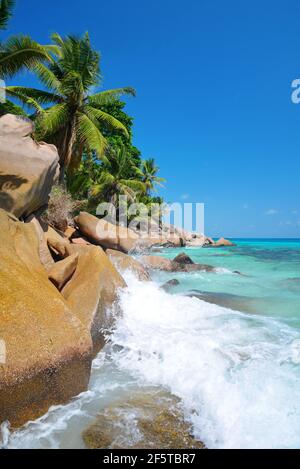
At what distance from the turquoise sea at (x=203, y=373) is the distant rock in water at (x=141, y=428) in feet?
0.36

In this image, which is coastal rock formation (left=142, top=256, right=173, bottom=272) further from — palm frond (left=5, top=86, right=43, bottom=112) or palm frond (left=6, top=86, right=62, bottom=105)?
palm frond (left=6, top=86, right=62, bottom=105)

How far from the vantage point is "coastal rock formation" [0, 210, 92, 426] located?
11.5 feet

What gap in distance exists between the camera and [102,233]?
14.9 m

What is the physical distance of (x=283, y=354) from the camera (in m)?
6.13

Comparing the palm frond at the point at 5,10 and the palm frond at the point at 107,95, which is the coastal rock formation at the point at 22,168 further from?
the palm frond at the point at 107,95

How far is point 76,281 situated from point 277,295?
29.3ft

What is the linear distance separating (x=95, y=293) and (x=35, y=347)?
249 centimetres

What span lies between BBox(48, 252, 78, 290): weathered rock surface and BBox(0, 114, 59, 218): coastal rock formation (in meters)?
1.90

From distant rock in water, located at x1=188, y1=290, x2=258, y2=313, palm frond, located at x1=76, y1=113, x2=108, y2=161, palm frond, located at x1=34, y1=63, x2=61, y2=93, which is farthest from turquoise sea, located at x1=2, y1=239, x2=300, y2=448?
palm frond, located at x1=34, y1=63, x2=61, y2=93

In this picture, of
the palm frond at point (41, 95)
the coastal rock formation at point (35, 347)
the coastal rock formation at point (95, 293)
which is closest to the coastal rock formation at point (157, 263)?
the palm frond at point (41, 95)

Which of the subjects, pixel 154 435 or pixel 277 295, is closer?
pixel 154 435

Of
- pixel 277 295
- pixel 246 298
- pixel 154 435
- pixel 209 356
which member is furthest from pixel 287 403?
pixel 277 295

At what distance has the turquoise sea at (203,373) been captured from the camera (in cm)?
368
